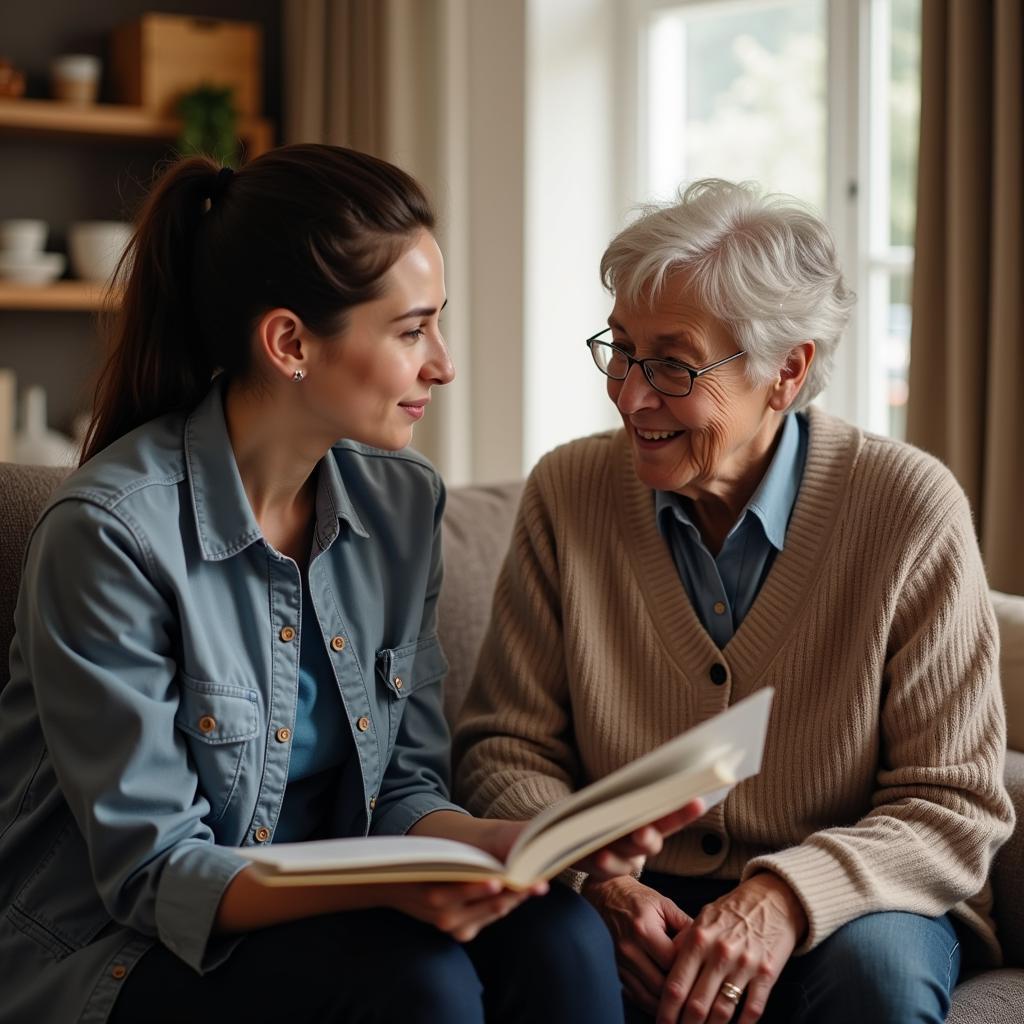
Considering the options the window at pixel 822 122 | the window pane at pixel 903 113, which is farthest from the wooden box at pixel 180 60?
the window pane at pixel 903 113

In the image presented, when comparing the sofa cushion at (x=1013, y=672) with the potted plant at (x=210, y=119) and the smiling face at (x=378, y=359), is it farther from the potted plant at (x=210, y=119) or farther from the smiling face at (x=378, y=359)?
the potted plant at (x=210, y=119)

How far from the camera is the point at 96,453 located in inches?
65.4

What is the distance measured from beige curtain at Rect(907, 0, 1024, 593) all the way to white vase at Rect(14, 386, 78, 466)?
2.21 meters

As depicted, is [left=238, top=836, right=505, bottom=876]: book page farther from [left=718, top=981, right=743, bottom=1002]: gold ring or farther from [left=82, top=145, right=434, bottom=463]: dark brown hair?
[left=82, top=145, right=434, bottom=463]: dark brown hair

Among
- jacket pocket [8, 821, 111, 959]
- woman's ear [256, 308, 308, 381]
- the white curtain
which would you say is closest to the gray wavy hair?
woman's ear [256, 308, 308, 381]

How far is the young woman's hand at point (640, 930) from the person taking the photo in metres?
1.58

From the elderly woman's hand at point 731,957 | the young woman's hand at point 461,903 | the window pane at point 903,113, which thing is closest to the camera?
the young woman's hand at point 461,903

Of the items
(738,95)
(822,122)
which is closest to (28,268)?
(738,95)

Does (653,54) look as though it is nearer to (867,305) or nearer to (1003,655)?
(867,305)

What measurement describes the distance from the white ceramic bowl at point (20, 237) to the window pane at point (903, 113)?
228 centimetres

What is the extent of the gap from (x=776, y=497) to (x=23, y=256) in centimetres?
279

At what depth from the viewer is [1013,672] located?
6.55 feet

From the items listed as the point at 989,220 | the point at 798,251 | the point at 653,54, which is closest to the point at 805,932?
the point at 798,251

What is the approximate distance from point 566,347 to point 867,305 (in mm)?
827
